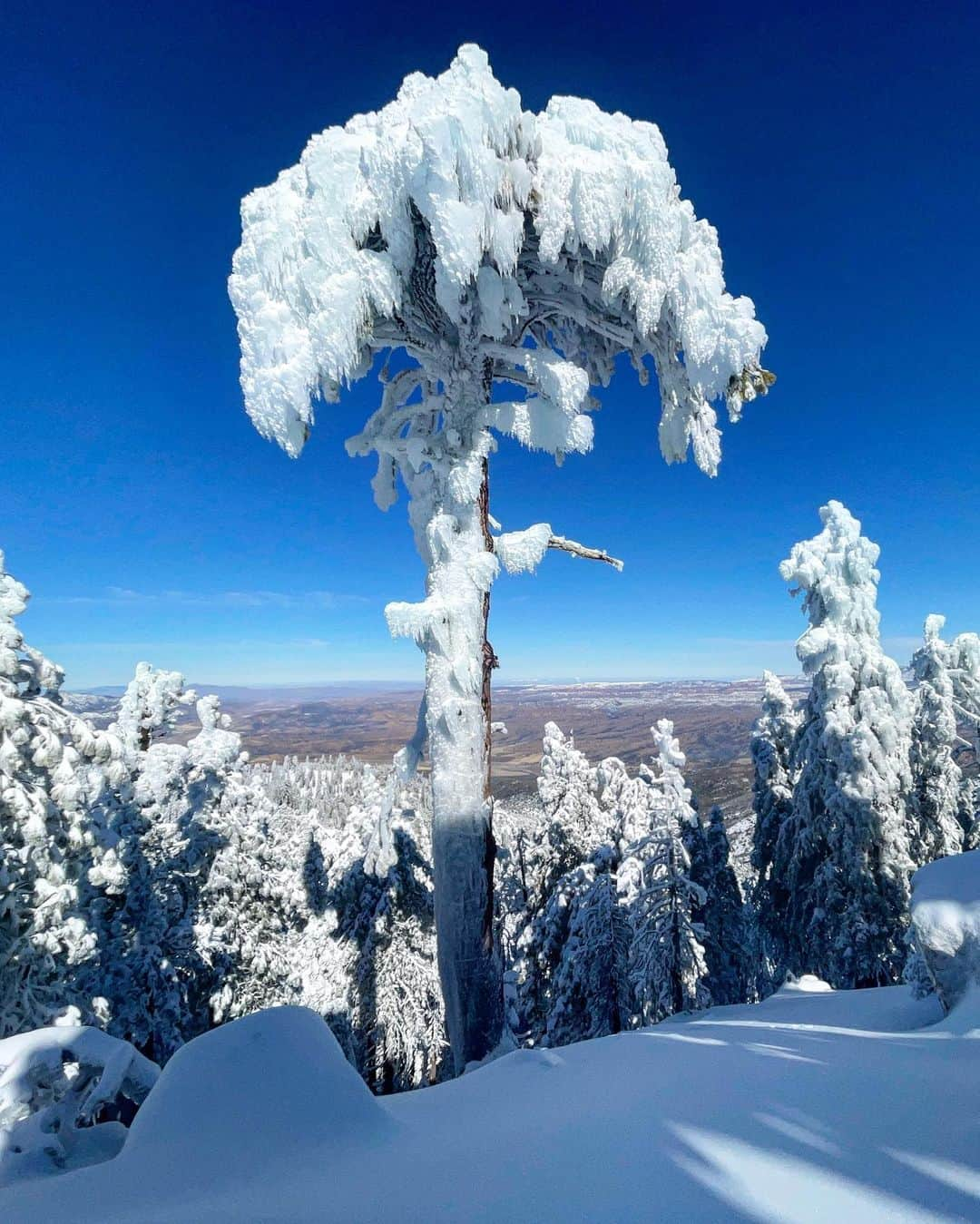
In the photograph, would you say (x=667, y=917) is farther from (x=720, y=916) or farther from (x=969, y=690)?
(x=969, y=690)

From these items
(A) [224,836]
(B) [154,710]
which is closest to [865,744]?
(A) [224,836]

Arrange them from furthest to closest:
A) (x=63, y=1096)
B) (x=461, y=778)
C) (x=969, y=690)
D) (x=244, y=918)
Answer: (x=969, y=690) < (x=244, y=918) < (x=461, y=778) < (x=63, y=1096)

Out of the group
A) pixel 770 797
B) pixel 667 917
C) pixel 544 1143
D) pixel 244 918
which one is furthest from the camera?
pixel 770 797

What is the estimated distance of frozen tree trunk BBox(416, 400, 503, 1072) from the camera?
4.18 metres

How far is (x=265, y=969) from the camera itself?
16297 mm

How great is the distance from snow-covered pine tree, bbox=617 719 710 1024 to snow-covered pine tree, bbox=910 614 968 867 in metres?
9.49

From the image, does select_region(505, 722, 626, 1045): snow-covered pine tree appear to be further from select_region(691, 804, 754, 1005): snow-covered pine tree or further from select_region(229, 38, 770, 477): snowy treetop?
select_region(229, 38, 770, 477): snowy treetop

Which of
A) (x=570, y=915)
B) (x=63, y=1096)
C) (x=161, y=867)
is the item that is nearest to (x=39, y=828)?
(x=161, y=867)

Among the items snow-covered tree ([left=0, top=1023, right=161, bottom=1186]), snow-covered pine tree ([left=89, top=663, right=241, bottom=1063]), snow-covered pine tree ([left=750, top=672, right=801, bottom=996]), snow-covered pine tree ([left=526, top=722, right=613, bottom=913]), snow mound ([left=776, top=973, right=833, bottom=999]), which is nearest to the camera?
snow-covered tree ([left=0, top=1023, right=161, bottom=1186])

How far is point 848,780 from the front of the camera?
14.1 m

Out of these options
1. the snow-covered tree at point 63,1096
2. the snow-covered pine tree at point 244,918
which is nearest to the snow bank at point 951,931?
the snow-covered tree at point 63,1096

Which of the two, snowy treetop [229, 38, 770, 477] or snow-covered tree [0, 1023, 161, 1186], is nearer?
snow-covered tree [0, 1023, 161, 1186]

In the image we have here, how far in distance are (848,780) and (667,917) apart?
18.7 ft

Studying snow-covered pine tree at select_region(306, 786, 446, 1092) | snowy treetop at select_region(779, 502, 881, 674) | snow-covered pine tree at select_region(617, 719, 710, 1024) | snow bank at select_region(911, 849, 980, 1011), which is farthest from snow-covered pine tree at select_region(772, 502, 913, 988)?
Result: snow bank at select_region(911, 849, 980, 1011)
